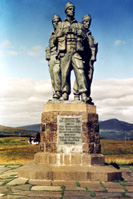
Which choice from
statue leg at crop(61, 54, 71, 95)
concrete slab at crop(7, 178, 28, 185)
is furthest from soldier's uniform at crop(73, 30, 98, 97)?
concrete slab at crop(7, 178, 28, 185)

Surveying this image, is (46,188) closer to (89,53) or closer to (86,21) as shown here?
(89,53)

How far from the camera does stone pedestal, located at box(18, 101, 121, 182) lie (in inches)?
232

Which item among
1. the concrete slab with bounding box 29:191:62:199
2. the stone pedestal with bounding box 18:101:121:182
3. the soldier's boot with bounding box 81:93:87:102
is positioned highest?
the soldier's boot with bounding box 81:93:87:102

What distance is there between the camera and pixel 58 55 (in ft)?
25.1

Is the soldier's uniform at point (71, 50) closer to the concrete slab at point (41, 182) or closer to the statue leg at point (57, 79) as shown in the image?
the statue leg at point (57, 79)

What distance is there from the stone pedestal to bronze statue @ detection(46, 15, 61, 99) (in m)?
0.74

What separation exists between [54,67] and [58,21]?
5.47 ft

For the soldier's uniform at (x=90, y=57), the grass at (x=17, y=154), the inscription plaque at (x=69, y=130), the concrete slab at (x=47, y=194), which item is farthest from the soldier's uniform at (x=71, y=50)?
the grass at (x=17, y=154)

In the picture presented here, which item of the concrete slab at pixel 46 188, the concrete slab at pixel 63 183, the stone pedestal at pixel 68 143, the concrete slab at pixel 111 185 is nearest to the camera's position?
the concrete slab at pixel 46 188

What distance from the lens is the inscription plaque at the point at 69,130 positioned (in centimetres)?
651

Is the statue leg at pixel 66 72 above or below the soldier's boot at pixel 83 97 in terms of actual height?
above

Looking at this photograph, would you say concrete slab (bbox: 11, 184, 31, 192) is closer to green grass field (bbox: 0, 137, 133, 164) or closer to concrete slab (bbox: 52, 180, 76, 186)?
concrete slab (bbox: 52, 180, 76, 186)

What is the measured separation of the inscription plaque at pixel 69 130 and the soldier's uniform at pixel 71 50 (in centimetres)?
110

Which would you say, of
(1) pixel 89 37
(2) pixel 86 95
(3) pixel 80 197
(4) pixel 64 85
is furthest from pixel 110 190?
(1) pixel 89 37
